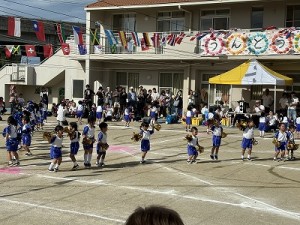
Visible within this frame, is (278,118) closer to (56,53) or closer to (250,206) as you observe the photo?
(250,206)

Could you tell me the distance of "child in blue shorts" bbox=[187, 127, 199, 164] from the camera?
1327cm

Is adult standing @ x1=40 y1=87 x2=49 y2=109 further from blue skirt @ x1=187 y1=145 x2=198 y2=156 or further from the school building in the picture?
blue skirt @ x1=187 y1=145 x2=198 y2=156

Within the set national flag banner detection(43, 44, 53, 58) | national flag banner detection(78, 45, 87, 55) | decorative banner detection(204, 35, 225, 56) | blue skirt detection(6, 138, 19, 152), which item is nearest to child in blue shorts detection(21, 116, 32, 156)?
blue skirt detection(6, 138, 19, 152)

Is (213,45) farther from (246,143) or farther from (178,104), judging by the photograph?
(246,143)

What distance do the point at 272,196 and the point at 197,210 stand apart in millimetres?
2118

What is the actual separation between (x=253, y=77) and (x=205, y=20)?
6.67m

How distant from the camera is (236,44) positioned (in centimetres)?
2461

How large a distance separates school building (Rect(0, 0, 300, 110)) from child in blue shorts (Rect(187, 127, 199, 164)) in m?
11.6

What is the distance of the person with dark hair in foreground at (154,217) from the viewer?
6.82 feet

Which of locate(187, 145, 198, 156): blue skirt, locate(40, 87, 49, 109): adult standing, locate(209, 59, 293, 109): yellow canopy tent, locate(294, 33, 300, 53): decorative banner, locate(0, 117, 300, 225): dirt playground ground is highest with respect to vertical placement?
locate(294, 33, 300, 53): decorative banner

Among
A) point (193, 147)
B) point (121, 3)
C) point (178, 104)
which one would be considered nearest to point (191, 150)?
point (193, 147)

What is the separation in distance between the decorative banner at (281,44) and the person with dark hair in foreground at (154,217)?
22.2 m

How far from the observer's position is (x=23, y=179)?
1100cm

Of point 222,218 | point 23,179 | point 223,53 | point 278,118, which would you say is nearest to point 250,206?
point 222,218
